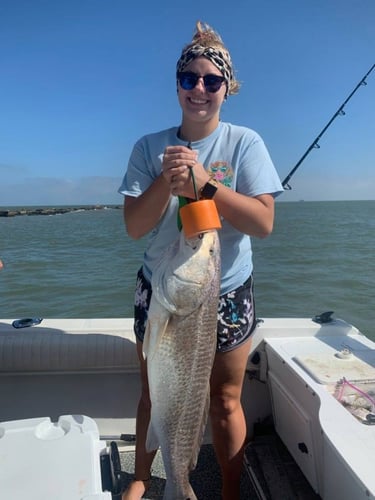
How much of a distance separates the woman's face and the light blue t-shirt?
0.16 meters

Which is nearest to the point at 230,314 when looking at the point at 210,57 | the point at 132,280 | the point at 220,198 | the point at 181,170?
the point at 220,198

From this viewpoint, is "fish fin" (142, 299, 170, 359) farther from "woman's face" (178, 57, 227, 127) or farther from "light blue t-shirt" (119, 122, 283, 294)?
"woman's face" (178, 57, 227, 127)

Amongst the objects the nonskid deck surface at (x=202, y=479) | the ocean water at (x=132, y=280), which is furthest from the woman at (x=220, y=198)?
the ocean water at (x=132, y=280)

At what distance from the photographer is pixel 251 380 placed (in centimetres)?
352

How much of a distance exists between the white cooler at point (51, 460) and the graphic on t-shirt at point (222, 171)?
4.53 ft

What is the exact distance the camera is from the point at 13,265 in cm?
1731

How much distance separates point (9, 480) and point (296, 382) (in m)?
1.74

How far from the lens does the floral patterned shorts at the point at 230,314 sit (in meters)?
2.35

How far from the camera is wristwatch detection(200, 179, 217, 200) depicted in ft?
5.88

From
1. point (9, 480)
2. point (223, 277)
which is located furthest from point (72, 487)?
point (223, 277)

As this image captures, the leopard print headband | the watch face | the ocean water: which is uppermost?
the leopard print headband

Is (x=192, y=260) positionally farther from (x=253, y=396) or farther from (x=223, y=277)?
(x=253, y=396)

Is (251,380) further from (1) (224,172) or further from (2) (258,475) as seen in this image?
(1) (224,172)

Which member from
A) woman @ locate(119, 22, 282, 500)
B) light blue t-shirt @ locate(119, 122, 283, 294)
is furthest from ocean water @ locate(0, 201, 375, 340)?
light blue t-shirt @ locate(119, 122, 283, 294)
